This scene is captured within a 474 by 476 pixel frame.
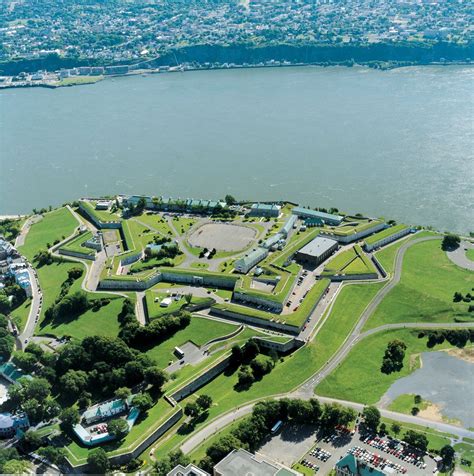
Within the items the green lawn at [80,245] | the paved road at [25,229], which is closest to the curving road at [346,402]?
the green lawn at [80,245]

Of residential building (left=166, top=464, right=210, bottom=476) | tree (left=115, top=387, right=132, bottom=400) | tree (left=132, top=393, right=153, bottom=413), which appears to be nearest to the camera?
residential building (left=166, top=464, right=210, bottom=476)

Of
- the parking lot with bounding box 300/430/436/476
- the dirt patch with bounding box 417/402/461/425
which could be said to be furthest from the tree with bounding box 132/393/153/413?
the dirt patch with bounding box 417/402/461/425

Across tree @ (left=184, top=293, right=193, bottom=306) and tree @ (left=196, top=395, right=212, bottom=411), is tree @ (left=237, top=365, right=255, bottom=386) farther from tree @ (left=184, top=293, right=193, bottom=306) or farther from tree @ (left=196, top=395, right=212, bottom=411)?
tree @ (left=184, top=293, right=193, bottom=306)

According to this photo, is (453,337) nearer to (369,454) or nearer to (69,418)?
(369,454)

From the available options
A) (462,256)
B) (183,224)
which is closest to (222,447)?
(462,256)

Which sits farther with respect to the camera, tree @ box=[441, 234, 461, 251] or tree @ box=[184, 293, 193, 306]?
tree @ box=[441, 234, 461, 251]

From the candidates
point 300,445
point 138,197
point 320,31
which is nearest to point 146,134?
point 138,197

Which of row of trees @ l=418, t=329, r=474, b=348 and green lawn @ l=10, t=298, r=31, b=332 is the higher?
row of trees @ l=418, t=329, r=474, b=348
